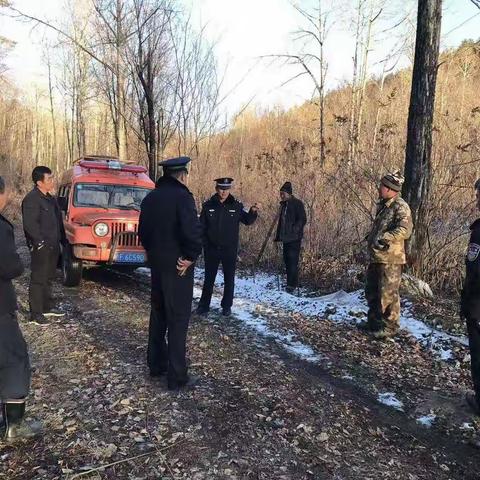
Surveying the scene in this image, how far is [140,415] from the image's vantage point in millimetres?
3963

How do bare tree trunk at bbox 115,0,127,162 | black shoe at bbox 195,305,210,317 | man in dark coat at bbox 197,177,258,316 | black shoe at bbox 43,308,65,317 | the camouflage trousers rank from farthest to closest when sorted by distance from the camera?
bare tree trunk at bbox 115,0,127,162 → black shoe at bbox 195,305,210,317 → man in dark coat at bbox 197,177,258,316 → black shoe at bbox 43,308,65,317 → the camouflage trousers

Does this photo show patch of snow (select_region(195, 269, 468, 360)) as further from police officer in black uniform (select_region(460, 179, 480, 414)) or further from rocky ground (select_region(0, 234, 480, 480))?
police officer in black uniform (select_region(460, 179, 480, 414))

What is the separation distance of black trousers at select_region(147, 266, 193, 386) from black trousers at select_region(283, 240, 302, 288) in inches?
203

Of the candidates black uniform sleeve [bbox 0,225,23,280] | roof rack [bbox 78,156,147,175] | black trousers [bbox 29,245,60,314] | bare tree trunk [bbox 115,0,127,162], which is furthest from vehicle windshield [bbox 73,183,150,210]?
bare tree trunk [bbox 115,0,127,162]

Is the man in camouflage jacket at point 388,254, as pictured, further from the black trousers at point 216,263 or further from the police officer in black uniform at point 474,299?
the black trousers at point 216,263

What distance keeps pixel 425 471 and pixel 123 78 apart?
16.5 meters

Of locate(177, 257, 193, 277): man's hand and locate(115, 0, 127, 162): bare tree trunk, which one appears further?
locate(115, 0, 127, 162): bare tree trunk

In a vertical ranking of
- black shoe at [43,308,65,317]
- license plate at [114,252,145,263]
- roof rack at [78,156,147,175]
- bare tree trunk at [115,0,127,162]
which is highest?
bare tree trunk at [115,0,127,162]

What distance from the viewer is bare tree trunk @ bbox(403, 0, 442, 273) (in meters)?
7.35

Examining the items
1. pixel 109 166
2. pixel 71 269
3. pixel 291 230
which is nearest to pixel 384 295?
pixel 291 230

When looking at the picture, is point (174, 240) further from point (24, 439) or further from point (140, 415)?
point (24, 439)

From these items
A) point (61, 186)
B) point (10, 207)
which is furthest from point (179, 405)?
point (10, 207)

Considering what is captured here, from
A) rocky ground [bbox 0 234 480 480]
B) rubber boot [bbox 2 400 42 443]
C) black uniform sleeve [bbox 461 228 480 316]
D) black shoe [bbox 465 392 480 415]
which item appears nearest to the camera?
rocky ground [bbox 0 234 480 480]

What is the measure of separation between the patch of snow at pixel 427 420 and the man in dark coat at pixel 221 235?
136 inches
